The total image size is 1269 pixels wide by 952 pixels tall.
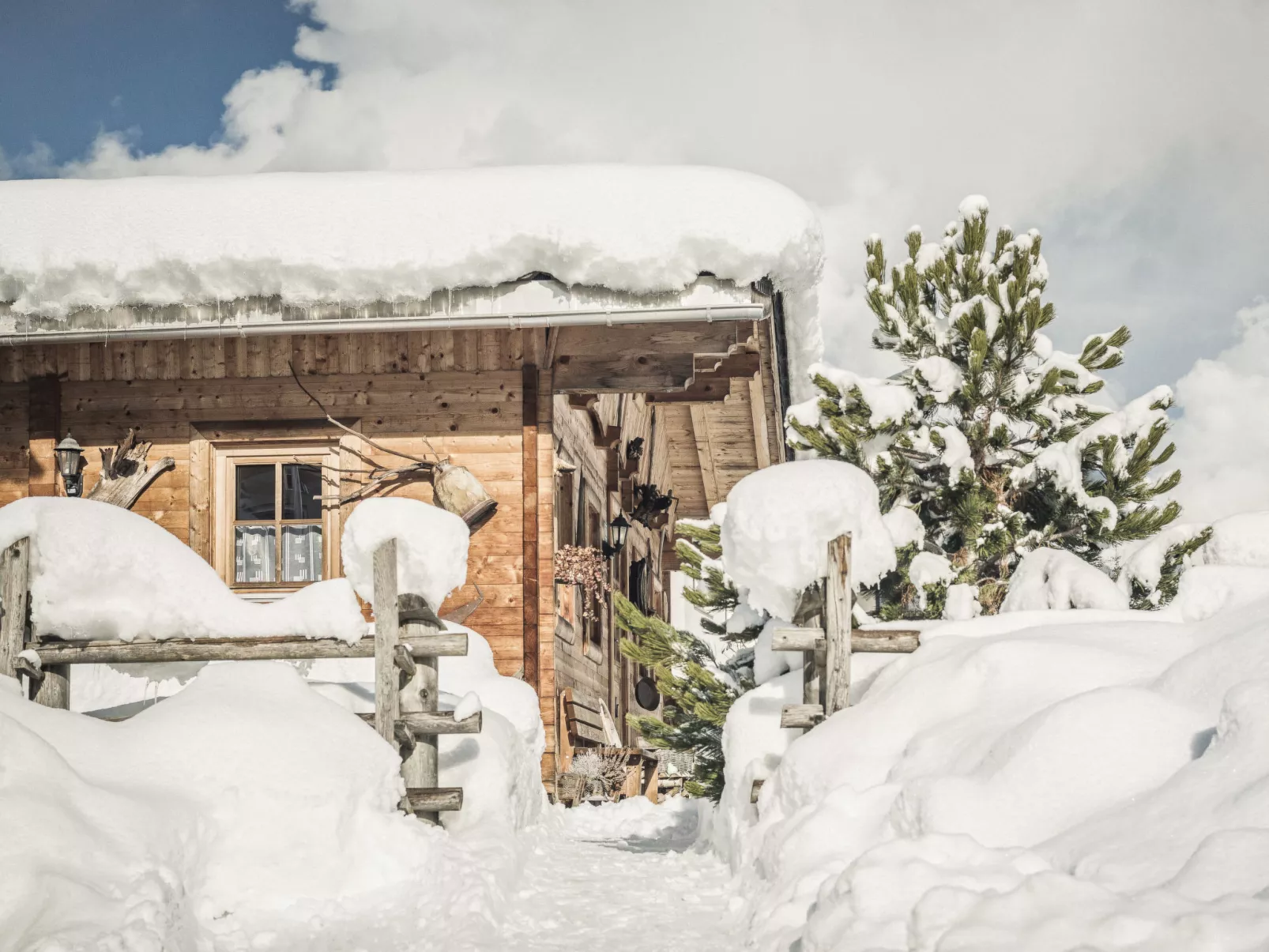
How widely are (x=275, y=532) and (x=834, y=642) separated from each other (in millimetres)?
5451

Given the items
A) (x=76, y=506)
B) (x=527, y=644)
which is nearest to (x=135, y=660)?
(x=76, y=506)

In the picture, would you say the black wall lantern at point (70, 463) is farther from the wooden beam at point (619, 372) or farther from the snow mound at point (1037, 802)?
the snow mound at point (1037, 802)

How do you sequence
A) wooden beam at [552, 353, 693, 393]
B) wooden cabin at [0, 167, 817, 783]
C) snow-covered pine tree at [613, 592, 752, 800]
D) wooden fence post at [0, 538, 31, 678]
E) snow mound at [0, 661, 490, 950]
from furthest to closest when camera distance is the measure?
wooden beam at [552, 353, 693, 393] < wooden cabin at [0, 167, 817, 783] < snow-covered pine tree at [613, 592, 752, 800] < wooden fence post at [0, 538, 31, 678] < snow mound at [0, 661, 490, 950]

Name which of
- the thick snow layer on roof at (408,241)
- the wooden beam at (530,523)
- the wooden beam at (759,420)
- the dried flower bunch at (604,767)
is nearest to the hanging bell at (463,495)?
the wooden beam at (530,523)

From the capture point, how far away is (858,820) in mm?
4562

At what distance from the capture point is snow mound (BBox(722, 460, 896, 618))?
6.23m

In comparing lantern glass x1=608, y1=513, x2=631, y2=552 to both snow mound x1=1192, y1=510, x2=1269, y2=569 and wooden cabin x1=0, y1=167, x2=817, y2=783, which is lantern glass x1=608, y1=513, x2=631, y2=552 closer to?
wooden cabin x1=0, y1=167, x2=817, y2=783

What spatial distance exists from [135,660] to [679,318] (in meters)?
4.49

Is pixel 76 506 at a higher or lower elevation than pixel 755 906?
higher

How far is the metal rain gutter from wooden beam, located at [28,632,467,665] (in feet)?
11.3

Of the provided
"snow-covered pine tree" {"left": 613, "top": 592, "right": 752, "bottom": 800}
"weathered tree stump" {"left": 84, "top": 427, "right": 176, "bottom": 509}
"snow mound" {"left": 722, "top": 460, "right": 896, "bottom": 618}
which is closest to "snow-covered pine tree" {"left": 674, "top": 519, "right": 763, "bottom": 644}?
"snow-covered pine tree" {"left": 613, "top": 592, "right": 752, "bottom": 800}

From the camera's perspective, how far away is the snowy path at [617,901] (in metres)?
4.66

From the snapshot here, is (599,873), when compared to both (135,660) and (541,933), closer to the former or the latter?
A: (541,933)

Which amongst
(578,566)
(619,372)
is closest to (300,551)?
(578,566)
